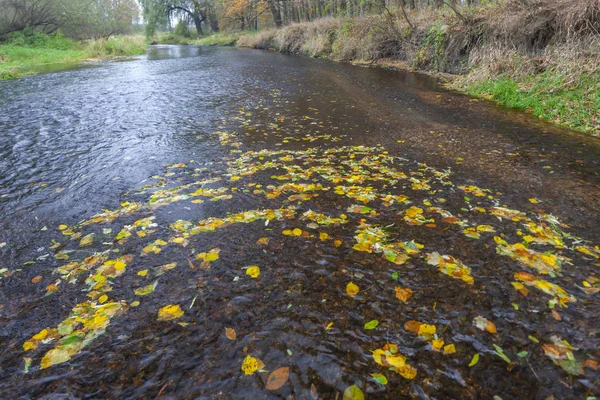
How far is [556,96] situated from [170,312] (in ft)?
33.2

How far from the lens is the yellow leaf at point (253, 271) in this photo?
9.90 feet

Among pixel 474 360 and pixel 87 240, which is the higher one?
pixel 87 240

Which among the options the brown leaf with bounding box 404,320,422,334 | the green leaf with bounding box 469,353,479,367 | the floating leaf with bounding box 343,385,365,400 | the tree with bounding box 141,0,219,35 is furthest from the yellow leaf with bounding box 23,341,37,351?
the tree with bounding box 141,0,219,35

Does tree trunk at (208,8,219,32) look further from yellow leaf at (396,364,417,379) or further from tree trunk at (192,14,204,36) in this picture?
yellow leaf at (396,364,417,379)

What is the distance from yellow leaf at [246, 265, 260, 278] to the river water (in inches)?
0.6

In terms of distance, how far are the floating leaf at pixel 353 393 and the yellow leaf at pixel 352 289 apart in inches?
32.3

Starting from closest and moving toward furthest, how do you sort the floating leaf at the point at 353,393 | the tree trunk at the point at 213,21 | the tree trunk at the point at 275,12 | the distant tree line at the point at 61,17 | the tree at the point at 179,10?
the floating leaf at the point at 353,393 < the distant tree line at the point at 61,17 < the tree trunk at the point at 275,12 < the tree at the point at 179,10 < the tree trunk at the point at 213,21

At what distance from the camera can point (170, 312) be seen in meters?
2.63

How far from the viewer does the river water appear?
215cm

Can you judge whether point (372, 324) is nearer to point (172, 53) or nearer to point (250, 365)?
point (250, 365)

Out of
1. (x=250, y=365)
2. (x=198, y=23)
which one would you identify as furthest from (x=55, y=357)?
(x=198, y=23)

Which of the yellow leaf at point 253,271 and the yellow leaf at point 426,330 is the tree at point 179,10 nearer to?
the yellow leaf at point 253,271

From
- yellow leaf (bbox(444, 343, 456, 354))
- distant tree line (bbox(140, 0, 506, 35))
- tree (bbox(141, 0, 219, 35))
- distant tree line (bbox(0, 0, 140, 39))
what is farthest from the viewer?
tree (bbox(141, 0, 219, 35))

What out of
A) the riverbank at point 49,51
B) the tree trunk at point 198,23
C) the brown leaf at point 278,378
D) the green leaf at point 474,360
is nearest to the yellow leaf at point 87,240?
the brown leaf at point 278,378
